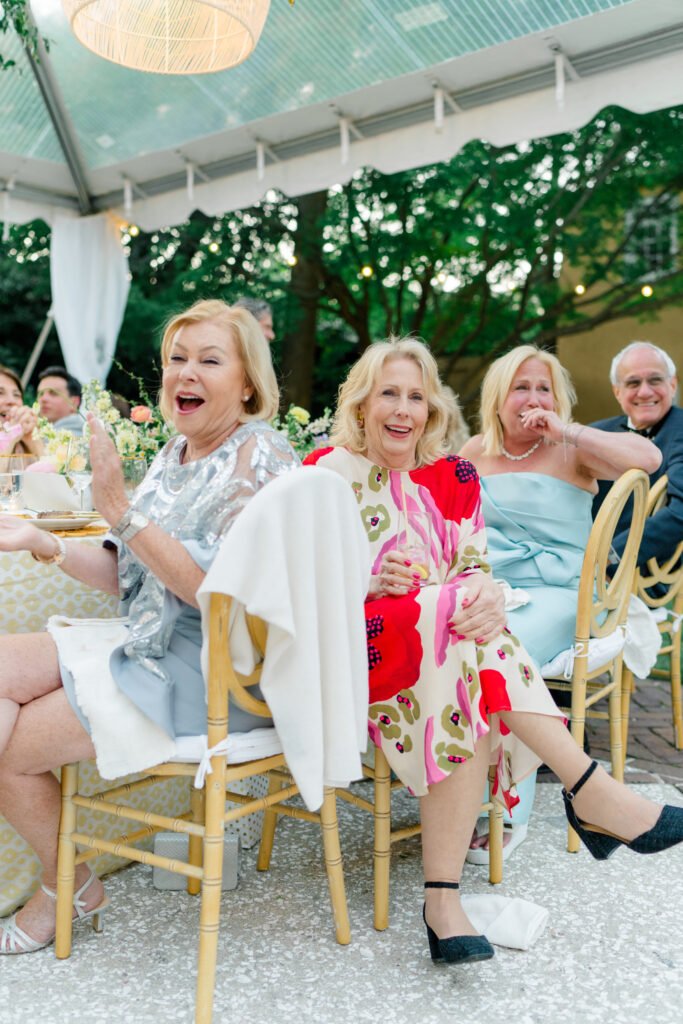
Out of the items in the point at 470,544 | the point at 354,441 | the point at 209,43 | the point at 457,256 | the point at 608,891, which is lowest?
the point at 608,891

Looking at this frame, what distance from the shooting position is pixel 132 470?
261 centimetres

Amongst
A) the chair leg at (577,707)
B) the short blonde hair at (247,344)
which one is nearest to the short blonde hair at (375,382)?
the short blonde hair at (247,344)

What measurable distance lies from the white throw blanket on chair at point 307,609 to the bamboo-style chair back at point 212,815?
4 centimetres

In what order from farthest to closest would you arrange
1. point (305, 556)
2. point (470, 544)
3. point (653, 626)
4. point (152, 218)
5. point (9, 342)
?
point (9, 342) < point (152, 218) < point (653, 626) < point (470, 544) < point (305, 556)

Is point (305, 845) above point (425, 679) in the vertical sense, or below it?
below

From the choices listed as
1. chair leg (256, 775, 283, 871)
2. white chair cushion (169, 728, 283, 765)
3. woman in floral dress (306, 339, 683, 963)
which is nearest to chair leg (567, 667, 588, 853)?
woman in floral dress (306, 339, 683, 963)

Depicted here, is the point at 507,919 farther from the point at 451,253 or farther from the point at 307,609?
the point at 451,253

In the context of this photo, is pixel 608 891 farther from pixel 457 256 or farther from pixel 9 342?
pixel 9 342

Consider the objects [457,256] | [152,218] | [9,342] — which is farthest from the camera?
[9,342]

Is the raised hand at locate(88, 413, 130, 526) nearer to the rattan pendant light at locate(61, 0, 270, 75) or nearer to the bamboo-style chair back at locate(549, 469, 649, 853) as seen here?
the bamboo-style chair back at locate(549, 469, 649, 853)

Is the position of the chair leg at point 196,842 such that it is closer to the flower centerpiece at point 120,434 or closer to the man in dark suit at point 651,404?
the flower centerpiece at point 120,434

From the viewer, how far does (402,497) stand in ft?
7.04

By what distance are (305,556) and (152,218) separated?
5.39 m

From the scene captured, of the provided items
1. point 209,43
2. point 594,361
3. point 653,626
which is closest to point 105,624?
point 653,626
